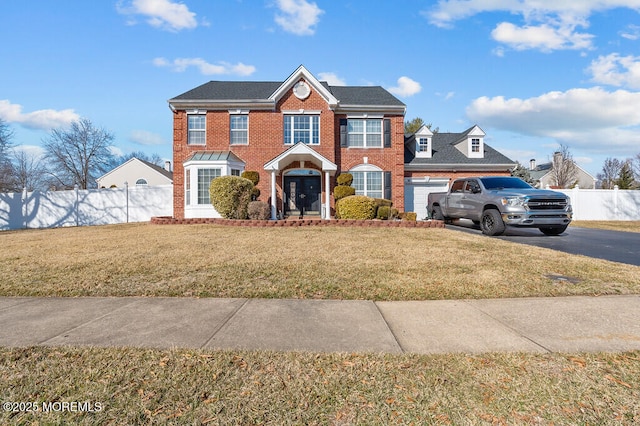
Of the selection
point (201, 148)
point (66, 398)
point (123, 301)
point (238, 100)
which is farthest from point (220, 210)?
point (66, 398)

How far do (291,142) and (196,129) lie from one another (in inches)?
221

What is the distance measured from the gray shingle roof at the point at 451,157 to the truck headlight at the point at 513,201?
1031 centimetres

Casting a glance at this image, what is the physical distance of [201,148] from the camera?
18328 millimetres

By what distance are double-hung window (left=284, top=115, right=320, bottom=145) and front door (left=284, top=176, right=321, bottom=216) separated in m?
2.19

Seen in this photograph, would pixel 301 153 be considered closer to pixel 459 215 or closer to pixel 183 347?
pixel 459 215

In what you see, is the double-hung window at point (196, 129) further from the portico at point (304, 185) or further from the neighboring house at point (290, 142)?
the portico at point (304, 185)

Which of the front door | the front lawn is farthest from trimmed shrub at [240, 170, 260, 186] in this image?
the front lawn

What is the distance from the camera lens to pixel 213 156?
1727 cm

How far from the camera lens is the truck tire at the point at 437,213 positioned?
15.1 meters

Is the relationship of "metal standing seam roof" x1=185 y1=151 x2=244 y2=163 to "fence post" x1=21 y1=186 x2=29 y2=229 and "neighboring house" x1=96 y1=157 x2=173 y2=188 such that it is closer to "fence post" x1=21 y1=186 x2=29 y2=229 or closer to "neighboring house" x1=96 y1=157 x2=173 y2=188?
"fence post" x1=21 y1=186 x2=29 y2=229

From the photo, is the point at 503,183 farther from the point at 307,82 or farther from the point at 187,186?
the point at 187,186

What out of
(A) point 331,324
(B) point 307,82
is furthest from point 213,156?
(A) point 331,324

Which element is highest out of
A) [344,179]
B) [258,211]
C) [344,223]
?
[344,179]

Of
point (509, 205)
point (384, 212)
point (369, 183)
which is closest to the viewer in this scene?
point (509, 205)
